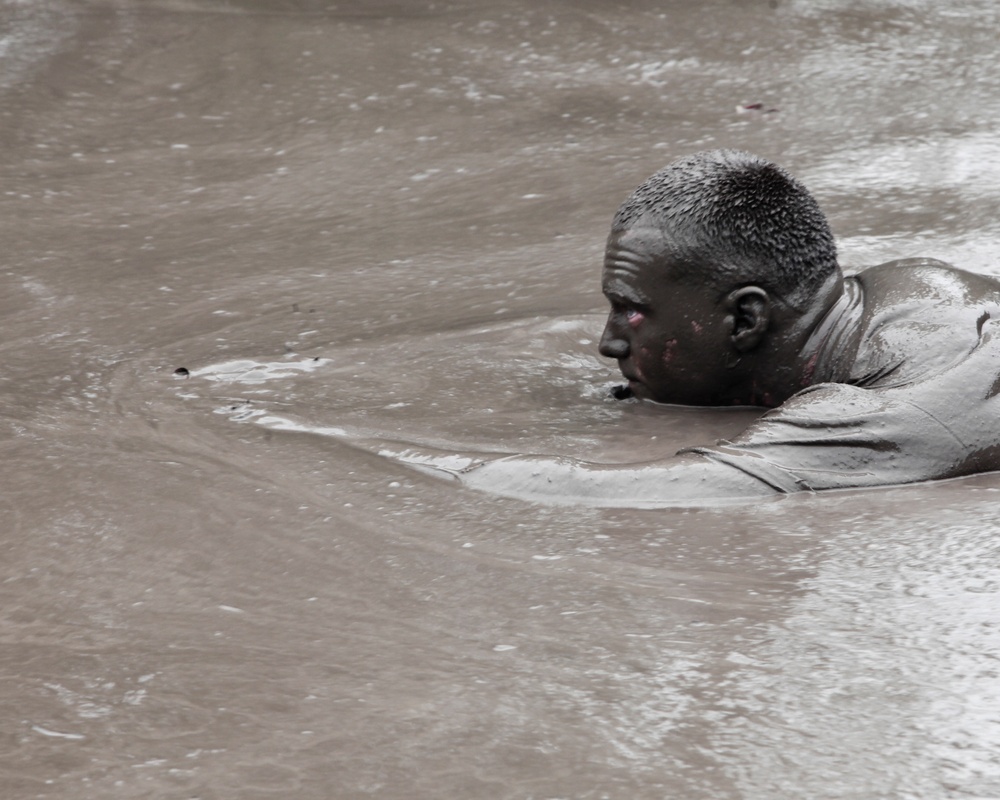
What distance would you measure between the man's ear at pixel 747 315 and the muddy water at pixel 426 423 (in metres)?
0.26

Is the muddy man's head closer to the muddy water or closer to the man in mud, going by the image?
the man in mud

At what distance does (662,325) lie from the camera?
3.86 m

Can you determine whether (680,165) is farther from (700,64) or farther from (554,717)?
(700,64)

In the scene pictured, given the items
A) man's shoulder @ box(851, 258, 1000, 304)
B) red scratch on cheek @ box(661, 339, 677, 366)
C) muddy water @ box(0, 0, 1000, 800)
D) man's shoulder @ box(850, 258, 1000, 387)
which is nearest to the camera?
muddy water @ box(0, 0, 1000, 800)

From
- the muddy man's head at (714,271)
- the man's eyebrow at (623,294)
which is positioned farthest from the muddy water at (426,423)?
the man's eyebrow at (623,294)

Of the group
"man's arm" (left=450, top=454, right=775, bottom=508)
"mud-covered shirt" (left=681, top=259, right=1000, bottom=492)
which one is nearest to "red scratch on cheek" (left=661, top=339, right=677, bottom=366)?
"mud-covered shirt" (left=681, top=259, right=1000, bottom=492)

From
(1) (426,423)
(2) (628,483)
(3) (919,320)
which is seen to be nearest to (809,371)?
(3) (919,320)

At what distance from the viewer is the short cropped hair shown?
3801 mm

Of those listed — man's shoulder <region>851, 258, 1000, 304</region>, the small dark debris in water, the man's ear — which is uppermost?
the small dark debris in water

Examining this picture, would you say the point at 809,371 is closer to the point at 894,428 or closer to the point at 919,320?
the point at 919,320

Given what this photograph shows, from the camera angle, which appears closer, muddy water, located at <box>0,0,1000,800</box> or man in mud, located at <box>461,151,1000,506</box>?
muddy water, located at <box>0,0,1000,800</box>

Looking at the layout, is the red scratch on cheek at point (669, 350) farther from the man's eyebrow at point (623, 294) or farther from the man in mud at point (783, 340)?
the man's eyebrow at point (623, 294)

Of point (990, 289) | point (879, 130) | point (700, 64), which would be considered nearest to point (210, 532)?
point (990, 289)

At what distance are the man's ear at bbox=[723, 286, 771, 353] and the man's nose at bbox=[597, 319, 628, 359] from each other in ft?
0.99
